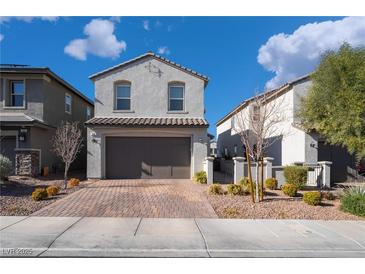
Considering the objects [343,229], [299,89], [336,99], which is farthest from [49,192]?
[299,89]

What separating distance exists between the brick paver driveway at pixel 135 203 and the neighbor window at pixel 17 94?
311 inches

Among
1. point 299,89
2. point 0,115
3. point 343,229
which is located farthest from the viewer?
point 0,115

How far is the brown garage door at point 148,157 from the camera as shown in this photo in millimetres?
15805

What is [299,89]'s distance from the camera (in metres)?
15.0

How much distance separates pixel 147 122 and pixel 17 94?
26.9 feet

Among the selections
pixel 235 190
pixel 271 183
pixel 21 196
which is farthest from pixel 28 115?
pixel 271 183

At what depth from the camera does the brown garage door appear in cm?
1580

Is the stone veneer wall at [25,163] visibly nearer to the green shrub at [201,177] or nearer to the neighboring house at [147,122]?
the neighboring house at [147,122]

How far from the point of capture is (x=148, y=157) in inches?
625

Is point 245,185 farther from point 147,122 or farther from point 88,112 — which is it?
point 88,112

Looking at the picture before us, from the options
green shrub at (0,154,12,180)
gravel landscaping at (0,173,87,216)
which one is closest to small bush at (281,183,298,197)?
gravel landscaping at (0,173,87,216)

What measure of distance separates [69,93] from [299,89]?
15.9 meters

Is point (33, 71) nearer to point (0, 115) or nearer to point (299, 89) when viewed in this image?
point (0, 115)

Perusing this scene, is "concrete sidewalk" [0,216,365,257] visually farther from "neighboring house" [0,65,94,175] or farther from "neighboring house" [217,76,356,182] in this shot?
"neighboring house" [0,65,94,175]
